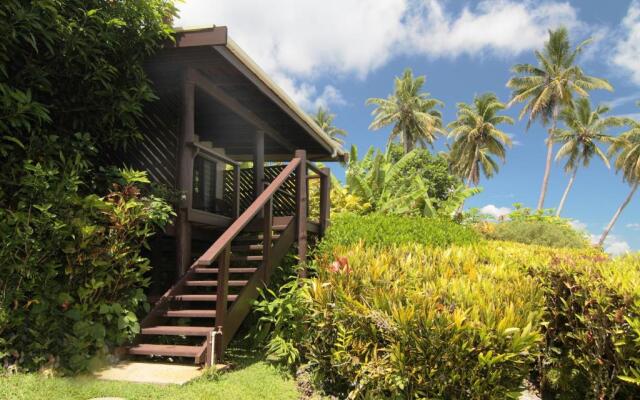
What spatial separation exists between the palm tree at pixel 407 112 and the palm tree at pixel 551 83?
726 cm

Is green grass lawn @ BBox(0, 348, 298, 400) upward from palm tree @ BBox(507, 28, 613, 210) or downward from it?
downward

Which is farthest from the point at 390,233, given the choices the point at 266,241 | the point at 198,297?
the point at 198,297

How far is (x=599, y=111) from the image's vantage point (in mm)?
43719

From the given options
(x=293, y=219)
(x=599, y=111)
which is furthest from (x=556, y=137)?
(x=293, y=219)

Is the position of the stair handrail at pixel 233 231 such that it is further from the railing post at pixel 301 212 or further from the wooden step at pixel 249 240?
the wooden step at pixel 249 240

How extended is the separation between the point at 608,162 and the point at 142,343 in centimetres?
4641

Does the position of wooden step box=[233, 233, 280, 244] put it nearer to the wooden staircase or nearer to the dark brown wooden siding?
the wooden staircase

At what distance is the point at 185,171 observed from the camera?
6688mm

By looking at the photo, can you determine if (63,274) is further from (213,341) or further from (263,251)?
(263,251)

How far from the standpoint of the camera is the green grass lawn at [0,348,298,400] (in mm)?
3936

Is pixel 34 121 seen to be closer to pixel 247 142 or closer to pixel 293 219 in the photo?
pixel 293 219

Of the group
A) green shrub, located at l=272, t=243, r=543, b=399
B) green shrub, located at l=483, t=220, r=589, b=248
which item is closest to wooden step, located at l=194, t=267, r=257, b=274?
green shrub, located at l=272, t=243, r=543, b=399

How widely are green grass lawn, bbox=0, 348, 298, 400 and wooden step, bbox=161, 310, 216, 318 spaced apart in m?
0.89

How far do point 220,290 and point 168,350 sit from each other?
0.80m
